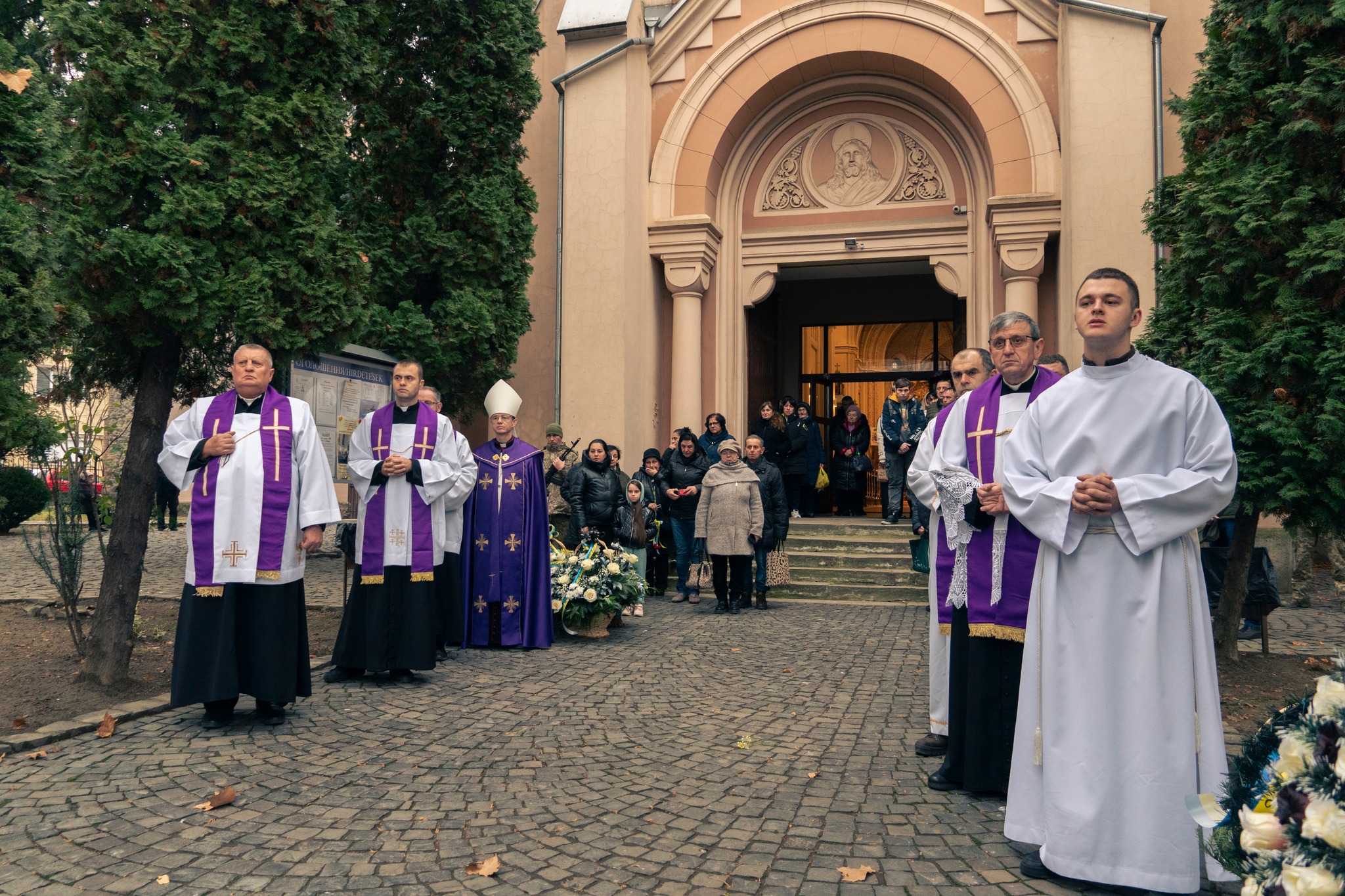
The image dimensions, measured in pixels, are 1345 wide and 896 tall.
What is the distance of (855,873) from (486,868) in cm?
130

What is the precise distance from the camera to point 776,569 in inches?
430

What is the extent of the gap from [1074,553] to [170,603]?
8865 mm

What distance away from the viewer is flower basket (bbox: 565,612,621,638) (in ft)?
27.6

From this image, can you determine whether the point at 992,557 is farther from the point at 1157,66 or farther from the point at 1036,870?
the point at 1157,66

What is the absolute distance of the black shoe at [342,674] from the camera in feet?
21.6

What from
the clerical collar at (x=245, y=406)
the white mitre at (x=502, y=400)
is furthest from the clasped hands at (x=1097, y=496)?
the white mitre at (x=502, y=400)

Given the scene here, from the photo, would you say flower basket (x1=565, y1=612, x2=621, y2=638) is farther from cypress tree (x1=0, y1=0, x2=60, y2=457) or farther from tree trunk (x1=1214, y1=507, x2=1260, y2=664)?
tree trunk (x1=1214, y1=507, x2=1260, y2=664)

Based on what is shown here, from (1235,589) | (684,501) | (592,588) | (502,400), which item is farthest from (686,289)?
(1235,589)

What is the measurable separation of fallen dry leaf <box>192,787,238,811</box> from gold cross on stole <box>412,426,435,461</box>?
3.22m

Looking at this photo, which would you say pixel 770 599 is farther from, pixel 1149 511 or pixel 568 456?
pixel 1149 511

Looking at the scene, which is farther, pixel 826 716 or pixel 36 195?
pixel 826 716

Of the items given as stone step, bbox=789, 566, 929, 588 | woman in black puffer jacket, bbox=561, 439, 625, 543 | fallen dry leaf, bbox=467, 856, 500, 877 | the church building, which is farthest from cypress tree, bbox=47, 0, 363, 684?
the church building

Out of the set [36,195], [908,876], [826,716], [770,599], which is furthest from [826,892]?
[770,599]

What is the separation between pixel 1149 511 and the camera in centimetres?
328
